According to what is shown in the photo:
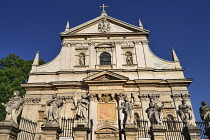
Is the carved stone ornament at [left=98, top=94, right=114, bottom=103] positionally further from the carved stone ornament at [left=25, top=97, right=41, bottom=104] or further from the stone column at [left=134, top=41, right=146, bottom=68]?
the carved stone ornament at [left=25, top=97, right=41, bottom=104]

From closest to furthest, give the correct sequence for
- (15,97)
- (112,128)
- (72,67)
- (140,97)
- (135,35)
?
1. (15,97)
2. (112,128)
3. (140,97)
4. (72,67)
5. (135,35)

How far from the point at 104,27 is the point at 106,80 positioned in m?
6.97

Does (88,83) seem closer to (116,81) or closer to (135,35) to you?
(116,81)

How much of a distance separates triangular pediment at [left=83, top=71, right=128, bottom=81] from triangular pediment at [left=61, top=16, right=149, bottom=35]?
5.51m

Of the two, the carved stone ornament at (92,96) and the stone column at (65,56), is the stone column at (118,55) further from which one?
the stone column at (65,56)

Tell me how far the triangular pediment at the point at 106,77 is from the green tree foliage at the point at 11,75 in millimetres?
7572

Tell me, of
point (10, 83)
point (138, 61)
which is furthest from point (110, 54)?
point (10, 83)

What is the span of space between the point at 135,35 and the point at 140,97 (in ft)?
23.2

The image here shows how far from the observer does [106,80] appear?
54.7 feet

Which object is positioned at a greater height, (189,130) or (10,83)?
(10,83)

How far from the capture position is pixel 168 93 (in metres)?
16.8

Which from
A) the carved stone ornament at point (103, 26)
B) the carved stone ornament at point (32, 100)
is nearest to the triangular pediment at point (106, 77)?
the carved stone ornament at point (32, 100)

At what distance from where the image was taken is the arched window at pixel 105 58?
62.0 ft

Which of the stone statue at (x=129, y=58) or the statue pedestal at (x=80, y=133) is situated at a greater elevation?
the stone statue at (x=129, y=58)
